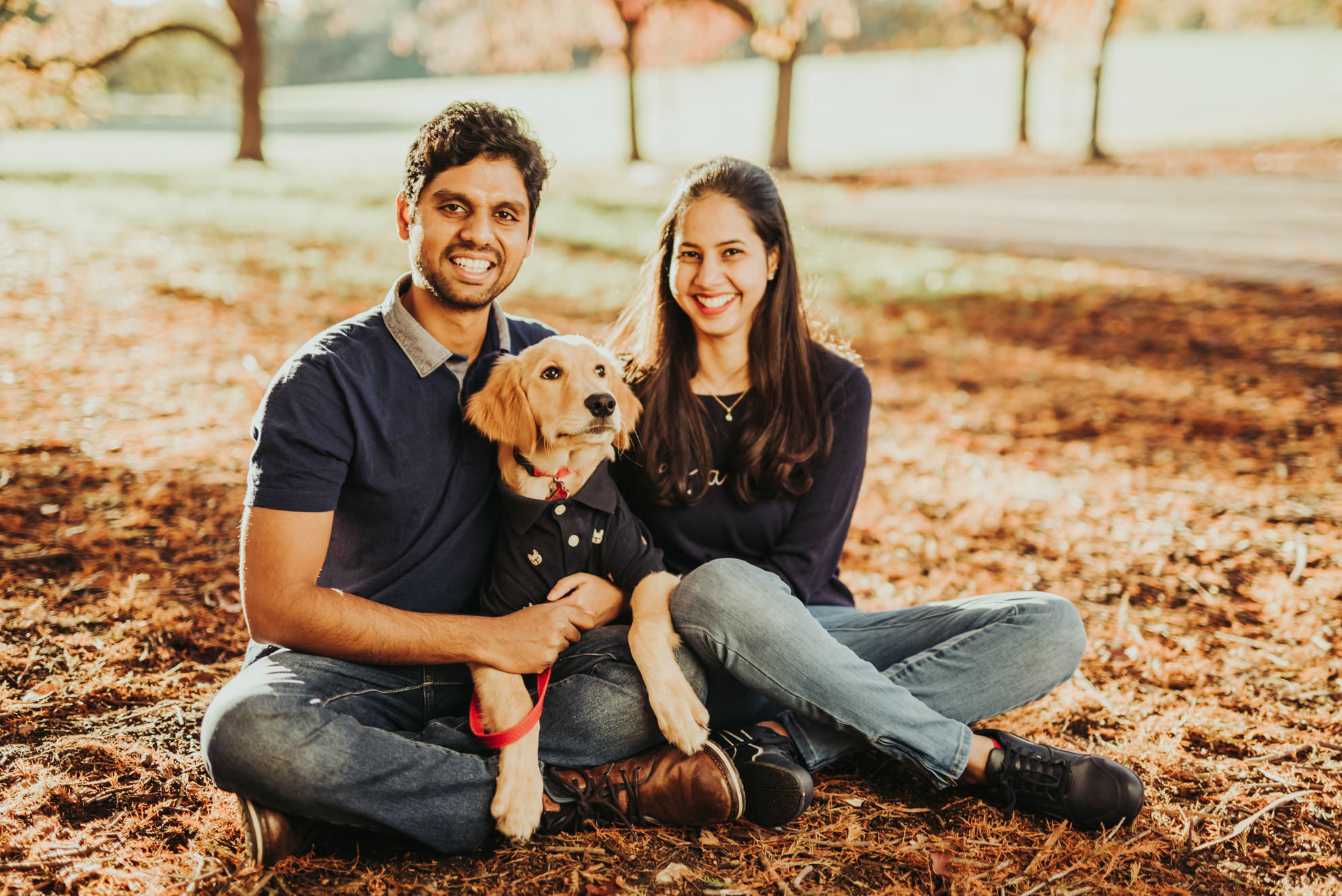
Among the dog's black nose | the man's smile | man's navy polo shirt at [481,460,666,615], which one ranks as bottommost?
man's navy polo shirt at [481,460,666,615]

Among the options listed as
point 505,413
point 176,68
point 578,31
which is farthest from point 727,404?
point 176,68

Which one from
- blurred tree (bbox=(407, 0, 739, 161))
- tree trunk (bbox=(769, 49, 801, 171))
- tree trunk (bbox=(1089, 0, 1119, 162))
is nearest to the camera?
tree trunk (bbox=(1089, 0, 1119, 162))

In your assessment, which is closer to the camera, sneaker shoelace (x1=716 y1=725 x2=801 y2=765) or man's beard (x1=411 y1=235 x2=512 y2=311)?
sneaker shoelace (x1=716 y1=725 x2=801 y2=765)

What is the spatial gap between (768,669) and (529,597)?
663 mm

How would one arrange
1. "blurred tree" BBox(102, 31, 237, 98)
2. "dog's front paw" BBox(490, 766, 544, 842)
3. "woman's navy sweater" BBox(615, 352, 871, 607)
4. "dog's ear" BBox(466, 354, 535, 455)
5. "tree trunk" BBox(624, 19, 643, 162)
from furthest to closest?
1. "blurred tree" BBox(102, 31, 237, 98)
2. "tree trunk" BBox(624, 19, 643, 162)
3. "woman's navy sweater" BBox(615, 352, 871, 607)
4. "dog's ear" BBox(466, 354, 535, 455)
5. "dog's front paw" BBox(490, 766, 544, 842)

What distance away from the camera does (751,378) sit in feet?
10.0

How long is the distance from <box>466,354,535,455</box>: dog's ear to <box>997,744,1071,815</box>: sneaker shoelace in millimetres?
1514

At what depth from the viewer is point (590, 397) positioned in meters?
2.62

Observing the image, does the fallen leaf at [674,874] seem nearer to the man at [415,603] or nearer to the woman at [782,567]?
the man at [415,603]

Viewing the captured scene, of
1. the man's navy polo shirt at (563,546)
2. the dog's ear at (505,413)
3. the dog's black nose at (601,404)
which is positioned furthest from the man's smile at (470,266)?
the man's navy polo shirt at (563,546)

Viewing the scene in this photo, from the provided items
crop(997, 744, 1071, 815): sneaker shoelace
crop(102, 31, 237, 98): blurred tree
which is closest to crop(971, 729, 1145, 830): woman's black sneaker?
crop(997, 744, 1071, 815): sneaker shoelace

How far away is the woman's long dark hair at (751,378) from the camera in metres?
2.88

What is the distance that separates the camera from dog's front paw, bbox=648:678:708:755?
2443 mm

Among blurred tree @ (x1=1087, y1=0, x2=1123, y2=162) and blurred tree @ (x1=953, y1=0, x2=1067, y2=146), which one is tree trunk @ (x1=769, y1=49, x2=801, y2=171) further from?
blurred tree @ (x1=1087, y1=0, x2=1123, y2=162)
